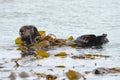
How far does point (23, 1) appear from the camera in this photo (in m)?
33.8

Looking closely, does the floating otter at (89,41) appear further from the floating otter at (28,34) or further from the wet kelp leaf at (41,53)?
the wet kelp leaf at (41,53)

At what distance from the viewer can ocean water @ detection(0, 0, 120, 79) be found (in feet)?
55.1

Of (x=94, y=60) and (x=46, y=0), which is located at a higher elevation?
(x=46, y=0)

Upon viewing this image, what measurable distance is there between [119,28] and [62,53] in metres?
7.02

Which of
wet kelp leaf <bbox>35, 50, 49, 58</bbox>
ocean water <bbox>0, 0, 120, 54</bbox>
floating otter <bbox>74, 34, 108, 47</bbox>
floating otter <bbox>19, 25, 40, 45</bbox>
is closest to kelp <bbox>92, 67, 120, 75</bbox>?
wet kelp leaf <bbox>35, 50, 49, 58</bbox>

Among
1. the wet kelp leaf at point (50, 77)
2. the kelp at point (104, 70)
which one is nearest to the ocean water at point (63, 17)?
the kelp at point (104, 70)

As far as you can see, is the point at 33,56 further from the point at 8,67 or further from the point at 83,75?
the point at 83,75

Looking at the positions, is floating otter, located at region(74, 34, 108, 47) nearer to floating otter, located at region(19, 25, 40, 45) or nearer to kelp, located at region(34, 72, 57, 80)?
floating otter, located at region(19, 25, 40, 45)

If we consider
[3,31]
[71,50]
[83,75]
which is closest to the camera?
[83,75]

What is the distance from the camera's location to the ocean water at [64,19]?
16.8 m

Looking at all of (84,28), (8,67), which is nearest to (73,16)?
(84,28)

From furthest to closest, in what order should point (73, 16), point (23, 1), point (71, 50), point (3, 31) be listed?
1. point (23, 1)
2. point (73, 16)
3. point (3, 31)
4. point (71, 50)

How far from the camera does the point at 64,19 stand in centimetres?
2462

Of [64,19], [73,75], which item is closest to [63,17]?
[64,19]
